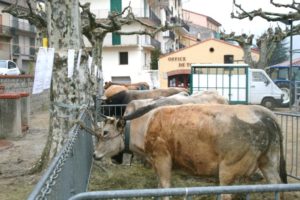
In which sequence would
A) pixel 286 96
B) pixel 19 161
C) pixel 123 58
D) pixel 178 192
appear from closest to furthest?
pixel 178 192
pixel 19 161
pixel 286 96
pixel 123 58

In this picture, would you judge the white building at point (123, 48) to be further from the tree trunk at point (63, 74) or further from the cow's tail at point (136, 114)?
the cow's tail at point (136, 114)

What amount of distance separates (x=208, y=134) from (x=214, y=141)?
4.2 inches

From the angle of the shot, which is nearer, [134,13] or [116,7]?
[116,7]

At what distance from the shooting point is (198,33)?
9288 centimetres

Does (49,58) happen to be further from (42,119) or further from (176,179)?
(42,119)

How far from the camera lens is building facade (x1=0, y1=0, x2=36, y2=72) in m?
52.9

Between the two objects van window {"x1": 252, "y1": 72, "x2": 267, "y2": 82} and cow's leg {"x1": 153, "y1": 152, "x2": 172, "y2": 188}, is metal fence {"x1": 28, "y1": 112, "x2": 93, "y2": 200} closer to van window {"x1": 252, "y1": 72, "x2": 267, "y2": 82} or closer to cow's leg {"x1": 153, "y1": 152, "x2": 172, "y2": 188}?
cow's leg {"x1": 153, "y1": 152, "x2": 172, "y2": 188}

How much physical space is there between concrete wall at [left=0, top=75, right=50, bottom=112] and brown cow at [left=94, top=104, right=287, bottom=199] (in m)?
14.1

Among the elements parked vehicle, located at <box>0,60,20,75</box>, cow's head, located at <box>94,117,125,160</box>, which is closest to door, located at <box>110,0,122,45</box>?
parked vehicle, located at <box>0,60,20,75</box>

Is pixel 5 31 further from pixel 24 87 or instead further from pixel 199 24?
pixel 199 24

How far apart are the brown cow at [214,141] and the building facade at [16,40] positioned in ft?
152

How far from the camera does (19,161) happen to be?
10.4m

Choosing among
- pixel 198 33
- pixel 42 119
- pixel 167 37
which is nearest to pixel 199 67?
pixel 42 119

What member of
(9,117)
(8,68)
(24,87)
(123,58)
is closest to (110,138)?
(9,117)
